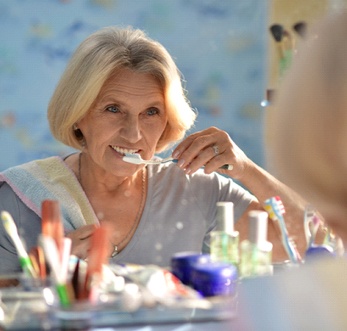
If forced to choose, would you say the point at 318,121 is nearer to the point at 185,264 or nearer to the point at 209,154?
the point at 185,264

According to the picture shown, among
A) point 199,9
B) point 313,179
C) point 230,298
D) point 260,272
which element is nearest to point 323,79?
point 313,179

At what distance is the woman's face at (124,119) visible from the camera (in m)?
1.22

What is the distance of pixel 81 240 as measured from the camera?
3.30ft

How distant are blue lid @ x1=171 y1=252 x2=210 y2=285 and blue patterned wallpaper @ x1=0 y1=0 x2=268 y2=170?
4.32 feet

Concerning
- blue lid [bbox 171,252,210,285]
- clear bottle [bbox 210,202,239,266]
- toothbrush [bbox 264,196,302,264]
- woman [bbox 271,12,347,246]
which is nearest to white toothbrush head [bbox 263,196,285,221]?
toothbrush [bbox 264,196,302,264]

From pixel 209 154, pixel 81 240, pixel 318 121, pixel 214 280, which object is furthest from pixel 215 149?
pixel 318 121

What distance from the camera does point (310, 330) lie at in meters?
0.43

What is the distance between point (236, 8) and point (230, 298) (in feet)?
5.93

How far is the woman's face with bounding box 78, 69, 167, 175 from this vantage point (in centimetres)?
122

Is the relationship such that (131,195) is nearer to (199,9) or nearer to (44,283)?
(44,283)

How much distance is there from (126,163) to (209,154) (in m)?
0.16

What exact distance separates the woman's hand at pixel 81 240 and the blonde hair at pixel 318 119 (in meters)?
0.47

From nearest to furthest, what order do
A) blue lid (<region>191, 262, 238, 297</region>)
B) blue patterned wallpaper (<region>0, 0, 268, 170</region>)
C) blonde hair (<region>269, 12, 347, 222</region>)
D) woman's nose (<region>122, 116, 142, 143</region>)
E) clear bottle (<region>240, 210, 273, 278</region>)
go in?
blonde hair (<region>269, 12, 347, 222</region>) < blue lid (<region>191, 262, 238, 297</region>) < clear bottle (<region>240, 210, 273, 278</region>) < woman's nose (<region>122, 116, 142, 143</region>) < blue patterned wallpaper (<region>0, 0, 268, 170</region>)

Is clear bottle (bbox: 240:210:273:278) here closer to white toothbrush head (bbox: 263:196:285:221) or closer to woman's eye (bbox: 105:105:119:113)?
white toothbrush head (bbox: 263:196:285:221)
